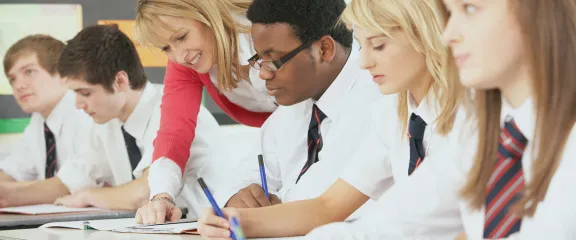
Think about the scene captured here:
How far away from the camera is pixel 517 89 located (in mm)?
1184

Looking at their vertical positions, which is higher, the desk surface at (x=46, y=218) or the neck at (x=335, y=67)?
the neck at (x=335, y=67)

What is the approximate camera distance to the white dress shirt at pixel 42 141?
3807mm

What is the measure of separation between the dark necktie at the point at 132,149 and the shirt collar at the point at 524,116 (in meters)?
2.28

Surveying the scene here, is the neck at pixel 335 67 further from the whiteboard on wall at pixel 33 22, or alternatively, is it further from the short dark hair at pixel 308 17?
the whiteboard on wall at pixel 33 22

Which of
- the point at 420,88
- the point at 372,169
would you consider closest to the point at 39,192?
the point at 372,169

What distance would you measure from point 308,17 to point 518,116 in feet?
3.84

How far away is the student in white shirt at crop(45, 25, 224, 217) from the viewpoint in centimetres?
326

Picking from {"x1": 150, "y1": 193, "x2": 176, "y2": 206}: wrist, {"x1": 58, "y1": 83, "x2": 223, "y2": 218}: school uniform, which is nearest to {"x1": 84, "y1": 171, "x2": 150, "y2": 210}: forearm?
{"x1": 58, "y1": 83, "x2": 223, "y2": 218}: school uniform

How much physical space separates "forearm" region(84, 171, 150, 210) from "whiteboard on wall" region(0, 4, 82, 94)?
1543 millimetres

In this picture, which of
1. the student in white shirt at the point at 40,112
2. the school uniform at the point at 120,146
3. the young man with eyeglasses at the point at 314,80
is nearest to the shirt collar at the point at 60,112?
the student in white shirt at the point at 40,112

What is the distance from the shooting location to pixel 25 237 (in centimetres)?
189

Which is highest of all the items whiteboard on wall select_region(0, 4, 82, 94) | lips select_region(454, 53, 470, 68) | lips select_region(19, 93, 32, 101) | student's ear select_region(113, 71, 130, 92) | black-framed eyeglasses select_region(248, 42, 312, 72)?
whiteboard on wall select_region(0, 4, 82, 94)

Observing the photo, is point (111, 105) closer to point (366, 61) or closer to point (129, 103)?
point (129, 103)

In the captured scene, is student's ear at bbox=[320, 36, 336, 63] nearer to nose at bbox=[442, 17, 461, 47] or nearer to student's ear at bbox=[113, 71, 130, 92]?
nose at bbox=[442, 17, 461, 47]
